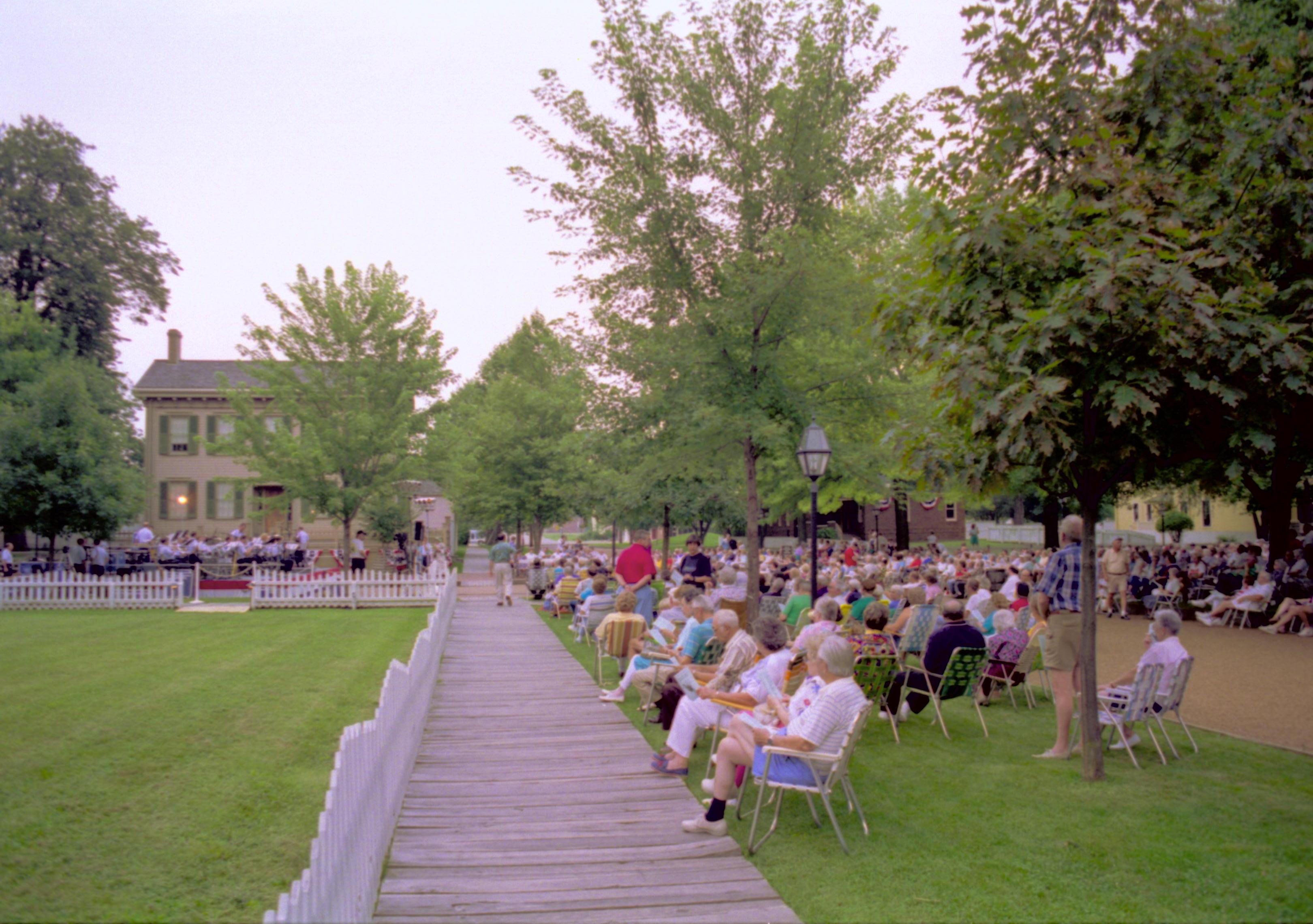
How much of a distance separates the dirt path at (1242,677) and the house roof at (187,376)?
35.3 meters

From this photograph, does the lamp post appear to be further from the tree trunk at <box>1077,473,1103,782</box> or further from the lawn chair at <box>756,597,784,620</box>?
the tree trunk at <box>1077,473,1103,782</box>

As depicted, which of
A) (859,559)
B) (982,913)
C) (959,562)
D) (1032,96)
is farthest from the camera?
(859,559)

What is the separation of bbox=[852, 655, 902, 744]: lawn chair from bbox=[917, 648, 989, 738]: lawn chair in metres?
0.48

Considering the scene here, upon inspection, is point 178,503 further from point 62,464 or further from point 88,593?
point 88,593

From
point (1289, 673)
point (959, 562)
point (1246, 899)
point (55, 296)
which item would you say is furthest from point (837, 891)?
point (55, 296)

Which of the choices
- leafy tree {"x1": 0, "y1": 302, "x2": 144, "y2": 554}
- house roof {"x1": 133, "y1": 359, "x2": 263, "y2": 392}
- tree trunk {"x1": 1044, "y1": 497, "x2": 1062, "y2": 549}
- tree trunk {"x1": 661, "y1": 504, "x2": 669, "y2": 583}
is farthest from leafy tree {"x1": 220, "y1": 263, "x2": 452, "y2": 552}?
tree trunk {"x1": 1044, "y1": 497, "x2": 1062, "y2": 549}

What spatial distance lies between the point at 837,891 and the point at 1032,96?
5.78 metres

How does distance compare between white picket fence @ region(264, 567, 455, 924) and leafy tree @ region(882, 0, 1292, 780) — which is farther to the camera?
leafy tree @ region(882, 0, 1292, 780)

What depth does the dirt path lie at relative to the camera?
9211mm

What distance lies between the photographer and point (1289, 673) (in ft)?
41.0

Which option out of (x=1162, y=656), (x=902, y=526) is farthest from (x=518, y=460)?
(x=1162, y=656)

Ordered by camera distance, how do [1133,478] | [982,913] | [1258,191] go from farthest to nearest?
[1133,478]
[1258,191]
[982,913]

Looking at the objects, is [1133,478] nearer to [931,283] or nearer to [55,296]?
[931,283]

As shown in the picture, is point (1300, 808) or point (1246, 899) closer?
point (1246, 899)
